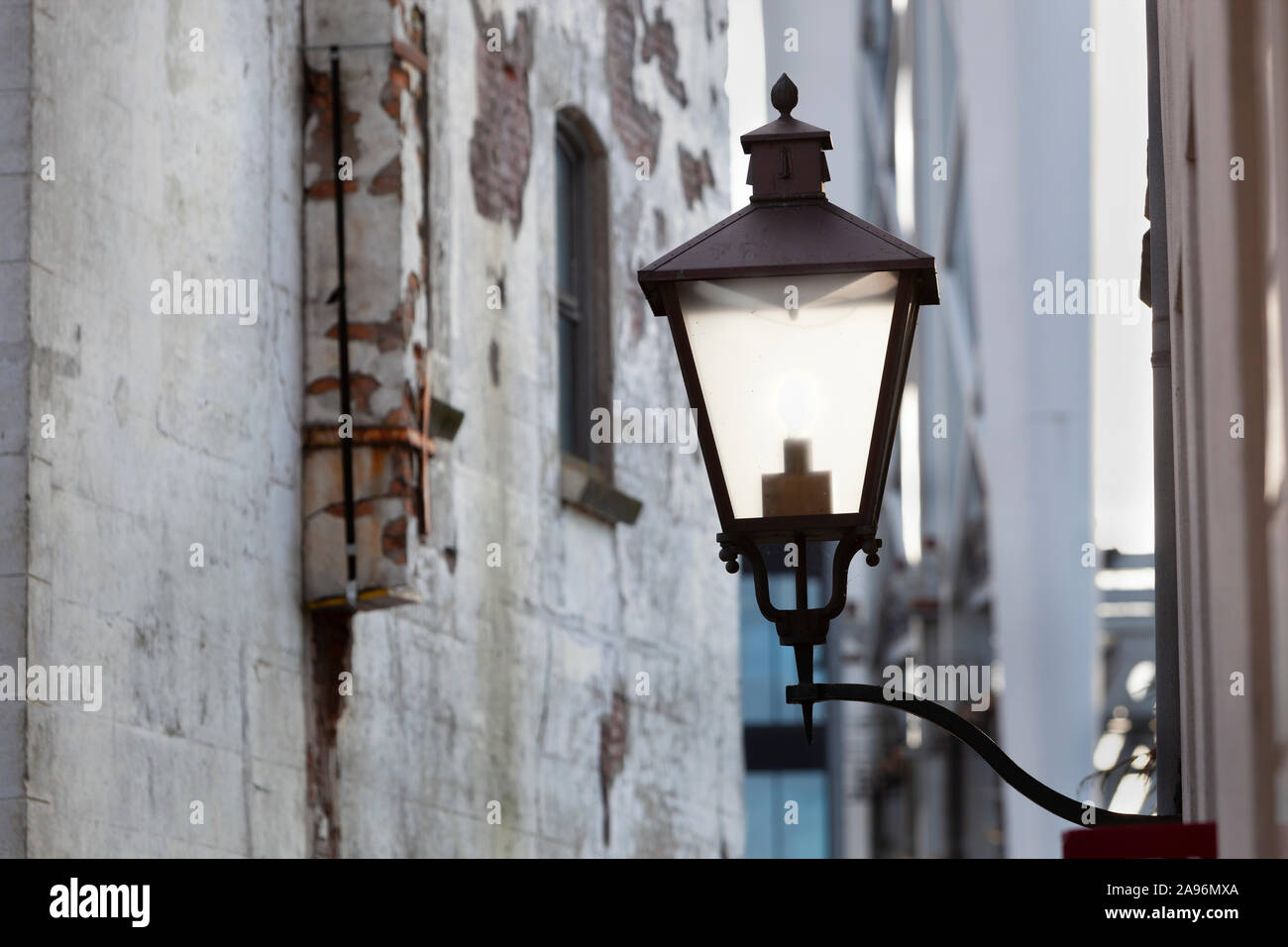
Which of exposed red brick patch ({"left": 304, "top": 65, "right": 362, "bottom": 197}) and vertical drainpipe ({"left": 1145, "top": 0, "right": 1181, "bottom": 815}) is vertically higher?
exposed red brick patch ({"left": 304, "top": 65, "right": 362, "bottom": 197})

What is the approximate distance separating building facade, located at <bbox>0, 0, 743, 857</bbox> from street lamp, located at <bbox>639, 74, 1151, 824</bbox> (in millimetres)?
3284

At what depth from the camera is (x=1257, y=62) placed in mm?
3980

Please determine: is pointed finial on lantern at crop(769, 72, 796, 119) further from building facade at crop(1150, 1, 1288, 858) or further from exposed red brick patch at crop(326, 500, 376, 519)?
exposed red brick patch at crop(326, 500, 376, 519)

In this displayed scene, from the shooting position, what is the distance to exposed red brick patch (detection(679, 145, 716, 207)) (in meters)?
15.9

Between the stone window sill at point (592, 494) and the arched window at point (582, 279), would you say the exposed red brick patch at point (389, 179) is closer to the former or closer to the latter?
the stone window sill at point (592, 494)

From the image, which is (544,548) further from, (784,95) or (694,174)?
(784,95)

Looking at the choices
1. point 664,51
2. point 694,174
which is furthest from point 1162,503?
point 694,174

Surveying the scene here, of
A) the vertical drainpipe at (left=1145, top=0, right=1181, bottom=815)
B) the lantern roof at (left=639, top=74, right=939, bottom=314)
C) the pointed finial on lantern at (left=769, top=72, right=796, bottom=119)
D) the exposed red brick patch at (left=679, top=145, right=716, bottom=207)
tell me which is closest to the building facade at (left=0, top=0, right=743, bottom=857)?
the exposed red brick patch at (left=679, top=145, right=716, bottom=207)

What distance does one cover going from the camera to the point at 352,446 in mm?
10039

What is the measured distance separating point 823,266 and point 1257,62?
122cm

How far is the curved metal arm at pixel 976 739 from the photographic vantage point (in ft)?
15.8

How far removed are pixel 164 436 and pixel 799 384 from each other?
4.24m
